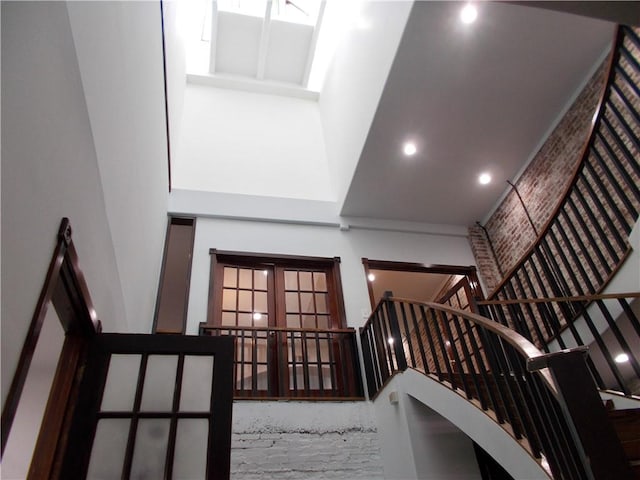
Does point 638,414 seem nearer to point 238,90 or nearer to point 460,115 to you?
point 460,115

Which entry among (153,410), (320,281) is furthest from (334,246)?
(153,410)

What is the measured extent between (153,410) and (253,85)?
692 centimetres

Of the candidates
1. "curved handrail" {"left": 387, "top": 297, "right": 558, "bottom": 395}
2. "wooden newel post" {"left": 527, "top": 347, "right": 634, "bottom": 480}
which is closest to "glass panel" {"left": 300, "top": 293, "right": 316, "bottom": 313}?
"curved handrail" {"left": 387, "top": 297, "right": 558, "bottom": 395}

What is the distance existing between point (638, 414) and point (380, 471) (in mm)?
2356

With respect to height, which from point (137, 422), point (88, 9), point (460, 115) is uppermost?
point (460, 115)

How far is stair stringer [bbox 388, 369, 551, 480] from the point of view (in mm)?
2596

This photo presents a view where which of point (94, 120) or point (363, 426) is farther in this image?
point (363, 426)

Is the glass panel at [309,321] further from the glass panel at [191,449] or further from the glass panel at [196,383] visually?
the glass panel at [191,449]

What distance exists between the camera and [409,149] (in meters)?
5.60

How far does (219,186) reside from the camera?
21.8 ft

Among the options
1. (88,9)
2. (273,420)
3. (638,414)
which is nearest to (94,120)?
(88,9)

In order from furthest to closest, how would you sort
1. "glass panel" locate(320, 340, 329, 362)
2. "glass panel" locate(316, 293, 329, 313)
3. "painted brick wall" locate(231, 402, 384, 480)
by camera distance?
"glass panel" locate(316, 293, 329, 313) < "glass panel" locate(320, 340, 329, 362) < "painted brick wall" locate(231, 402, 384, 480)

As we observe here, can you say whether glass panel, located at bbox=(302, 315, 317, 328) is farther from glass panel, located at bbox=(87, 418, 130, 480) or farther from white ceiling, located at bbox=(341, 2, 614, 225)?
glass panel, located at bbox=(87, 418, 130, 480)

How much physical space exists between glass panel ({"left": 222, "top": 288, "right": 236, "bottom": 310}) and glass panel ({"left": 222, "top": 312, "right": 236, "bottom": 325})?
79 mm
